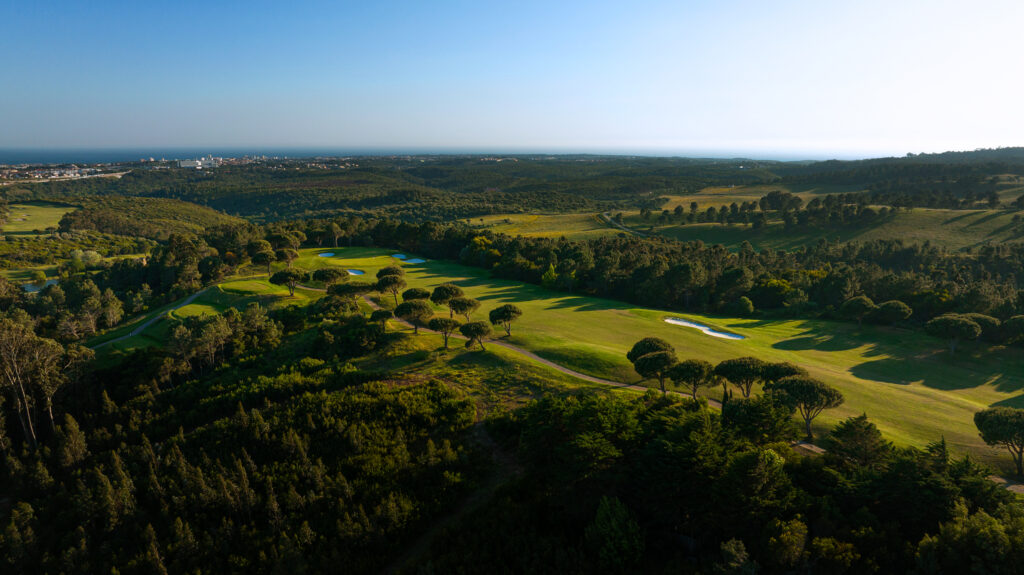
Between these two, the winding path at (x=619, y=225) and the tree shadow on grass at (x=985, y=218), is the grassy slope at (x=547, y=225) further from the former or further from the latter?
the tree shadow on grass at (x=985, y=218)

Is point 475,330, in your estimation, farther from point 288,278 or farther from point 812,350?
point 812,350

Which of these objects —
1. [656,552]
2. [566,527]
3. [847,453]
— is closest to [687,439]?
[656,552]

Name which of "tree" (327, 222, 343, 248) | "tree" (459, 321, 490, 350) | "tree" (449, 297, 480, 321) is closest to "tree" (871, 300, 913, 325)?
"tree" (459, 321, 490, 350)

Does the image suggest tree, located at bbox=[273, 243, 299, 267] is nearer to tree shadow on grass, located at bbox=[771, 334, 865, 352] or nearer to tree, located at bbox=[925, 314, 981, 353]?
tree shadow on grass, located at bbox=[771, 334, 865, 352]

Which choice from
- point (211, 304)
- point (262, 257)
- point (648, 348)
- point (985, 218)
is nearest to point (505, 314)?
point (648, 348)

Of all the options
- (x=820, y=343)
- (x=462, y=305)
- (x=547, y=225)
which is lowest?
(x=820, y=343)

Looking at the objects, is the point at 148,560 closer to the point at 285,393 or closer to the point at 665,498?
the point at 285,393

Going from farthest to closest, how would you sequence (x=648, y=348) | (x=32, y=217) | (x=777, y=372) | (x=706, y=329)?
(x=32, y=217)
(x=706, y=329)
(x=648, y=348)
(x=777, y=372)
